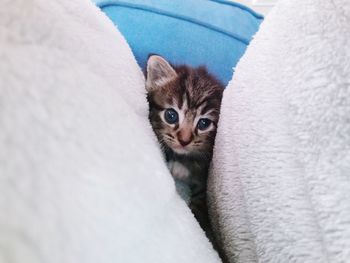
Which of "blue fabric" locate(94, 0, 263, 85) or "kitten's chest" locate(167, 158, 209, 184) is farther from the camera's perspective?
"blue fabric" locate(94, 0, 263, 85)

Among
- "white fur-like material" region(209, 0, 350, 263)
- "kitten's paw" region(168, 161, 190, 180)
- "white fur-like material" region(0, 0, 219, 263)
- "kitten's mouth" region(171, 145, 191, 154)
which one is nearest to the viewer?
"white fur-like material" region(0, 0, 219, 263)

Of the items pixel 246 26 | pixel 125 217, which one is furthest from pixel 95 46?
pixel 246 26

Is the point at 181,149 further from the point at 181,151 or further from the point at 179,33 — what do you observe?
the point at 179,33

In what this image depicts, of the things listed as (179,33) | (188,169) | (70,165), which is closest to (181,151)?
(188,169)

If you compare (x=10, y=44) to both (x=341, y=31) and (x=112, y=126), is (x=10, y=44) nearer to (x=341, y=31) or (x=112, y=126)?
(x=112, y=126)

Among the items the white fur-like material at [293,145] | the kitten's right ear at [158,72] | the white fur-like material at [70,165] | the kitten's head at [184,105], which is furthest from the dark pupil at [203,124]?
the white fur-like material at [70,165]

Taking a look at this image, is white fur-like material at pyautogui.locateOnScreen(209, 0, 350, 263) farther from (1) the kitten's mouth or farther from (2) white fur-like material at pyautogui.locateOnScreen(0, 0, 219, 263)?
(1) the kitten's mouth

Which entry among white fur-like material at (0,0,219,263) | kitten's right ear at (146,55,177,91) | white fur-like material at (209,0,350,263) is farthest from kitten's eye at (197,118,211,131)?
white fur-like material at (0,0,219,263)
